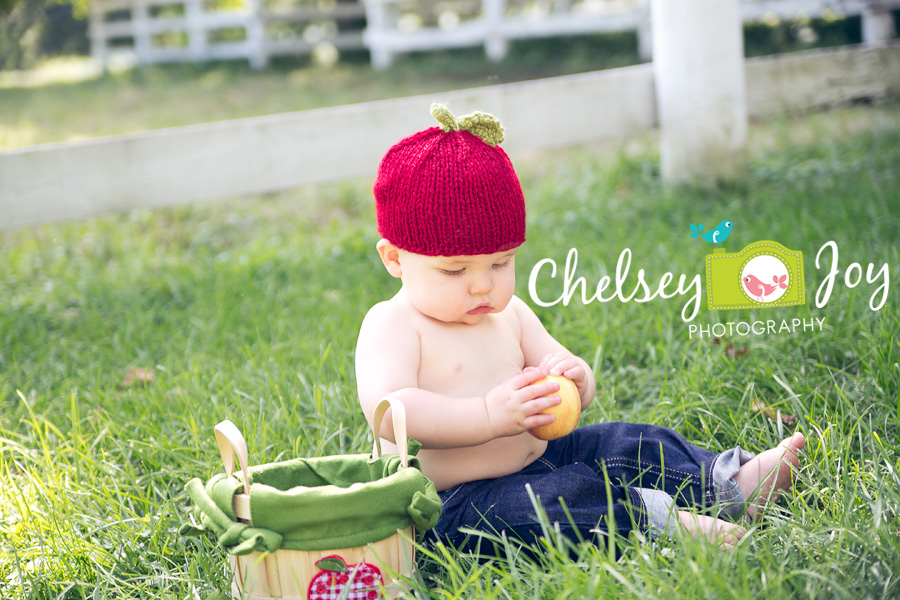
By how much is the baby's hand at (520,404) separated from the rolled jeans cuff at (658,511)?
0.29 meters

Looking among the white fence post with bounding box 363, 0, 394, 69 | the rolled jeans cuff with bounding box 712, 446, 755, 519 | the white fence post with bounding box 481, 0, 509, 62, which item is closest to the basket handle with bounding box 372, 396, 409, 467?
the rolled jeans cuff with bounding box 712, 446, 755, 519

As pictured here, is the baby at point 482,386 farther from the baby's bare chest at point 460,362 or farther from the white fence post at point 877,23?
the white fence post at point 877,23

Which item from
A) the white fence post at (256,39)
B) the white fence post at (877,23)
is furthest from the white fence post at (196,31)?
the white fence post at (877,23)

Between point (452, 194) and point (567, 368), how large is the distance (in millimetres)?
423

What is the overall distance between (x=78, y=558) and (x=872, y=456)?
1667 millimetres

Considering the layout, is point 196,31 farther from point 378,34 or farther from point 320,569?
point 320,569

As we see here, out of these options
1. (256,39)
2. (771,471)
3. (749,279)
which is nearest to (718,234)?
(749,279)

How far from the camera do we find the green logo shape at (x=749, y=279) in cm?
259

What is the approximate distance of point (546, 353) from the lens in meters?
1.99

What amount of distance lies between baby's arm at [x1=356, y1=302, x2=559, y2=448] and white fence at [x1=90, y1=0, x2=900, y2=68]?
5.89 metres

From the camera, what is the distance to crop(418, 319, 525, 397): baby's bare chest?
5.98 feet

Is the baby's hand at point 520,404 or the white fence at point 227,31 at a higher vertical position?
the white fence at point 227,31

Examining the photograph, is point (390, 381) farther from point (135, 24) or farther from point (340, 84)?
point (135, 24)

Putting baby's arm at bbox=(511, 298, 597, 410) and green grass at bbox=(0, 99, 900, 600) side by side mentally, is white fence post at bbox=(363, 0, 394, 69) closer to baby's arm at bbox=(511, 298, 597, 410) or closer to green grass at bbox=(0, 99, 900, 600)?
green grass at bbox=(0, 99, 900, 600)
